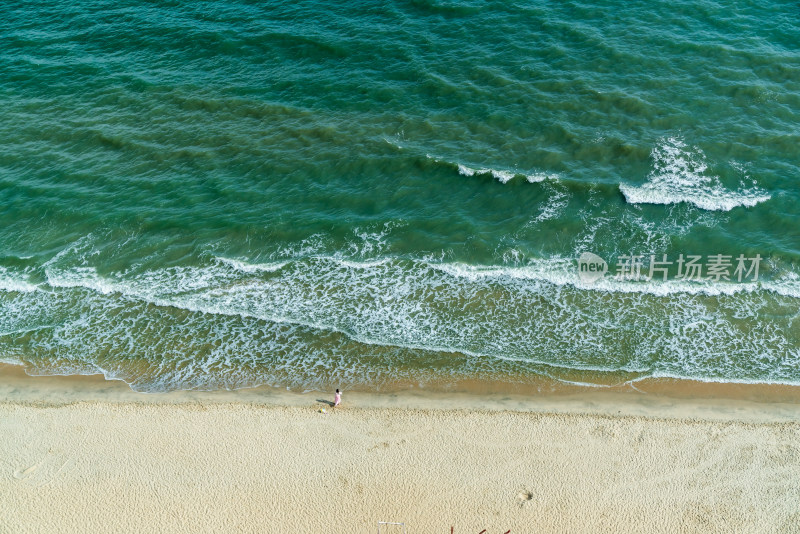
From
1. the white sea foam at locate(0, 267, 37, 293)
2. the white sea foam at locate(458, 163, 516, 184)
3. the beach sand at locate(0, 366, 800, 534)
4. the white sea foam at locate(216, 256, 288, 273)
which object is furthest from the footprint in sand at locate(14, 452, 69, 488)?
the white sea foam at locate(458, 163, 516, 184)

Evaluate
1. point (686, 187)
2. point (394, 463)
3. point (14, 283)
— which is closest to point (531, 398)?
point (394, 463)

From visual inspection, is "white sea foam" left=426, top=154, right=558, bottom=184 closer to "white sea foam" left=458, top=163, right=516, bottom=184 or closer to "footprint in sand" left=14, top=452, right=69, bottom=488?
"white sea foam" left=458, top=163, right=516, bottom=184

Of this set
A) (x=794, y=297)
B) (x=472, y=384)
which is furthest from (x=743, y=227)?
(x=472, y=384)

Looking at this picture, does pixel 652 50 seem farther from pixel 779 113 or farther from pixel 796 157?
pixel 796 157

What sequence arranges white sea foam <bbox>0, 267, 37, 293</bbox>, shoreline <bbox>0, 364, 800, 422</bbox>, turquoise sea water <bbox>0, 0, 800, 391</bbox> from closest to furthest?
shoreline <bbox>0, 364, 800, 422</bbox>, turquoise sea water <bbox>0, 0, 800, 391</bbox>, white sea foam <bbox>0, 267, 37, 293</bbox>

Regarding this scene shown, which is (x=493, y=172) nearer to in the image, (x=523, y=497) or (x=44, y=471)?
(x=523, y=497)

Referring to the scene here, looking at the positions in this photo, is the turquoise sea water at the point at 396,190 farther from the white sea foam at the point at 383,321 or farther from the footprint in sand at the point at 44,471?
the footprint in sand at the point at 44,471
